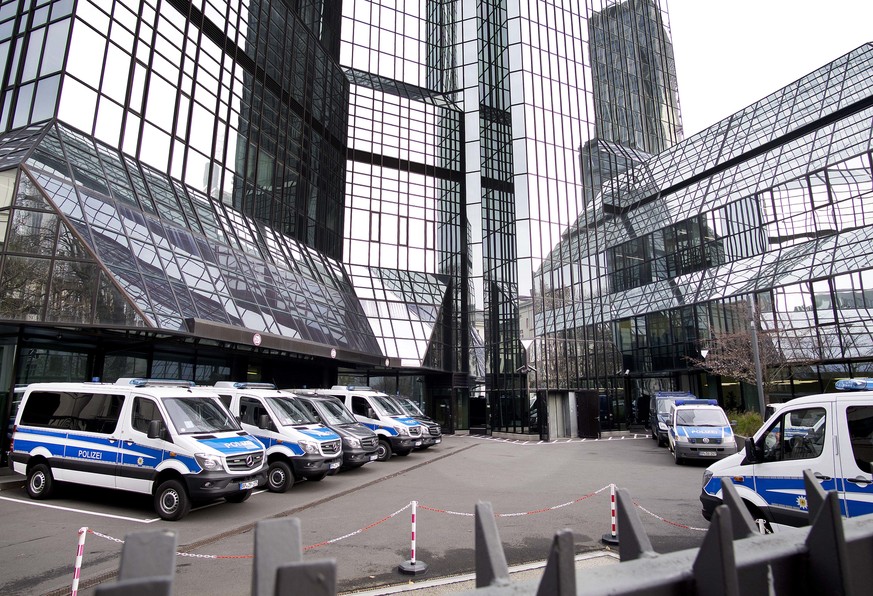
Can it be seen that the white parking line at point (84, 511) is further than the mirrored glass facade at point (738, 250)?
No

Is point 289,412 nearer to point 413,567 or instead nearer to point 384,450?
point 384,450

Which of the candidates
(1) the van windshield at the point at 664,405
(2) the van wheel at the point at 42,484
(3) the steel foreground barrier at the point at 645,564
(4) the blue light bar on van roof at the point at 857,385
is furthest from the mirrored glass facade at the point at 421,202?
(4) the blue light bar on van roof at the point at 857,385

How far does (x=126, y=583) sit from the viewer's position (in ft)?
3.28

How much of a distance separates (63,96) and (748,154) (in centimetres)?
4036

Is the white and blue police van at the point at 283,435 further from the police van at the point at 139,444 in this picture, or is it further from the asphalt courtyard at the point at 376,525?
the police van at the point at 139,444

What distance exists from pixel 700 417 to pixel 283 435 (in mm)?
14709

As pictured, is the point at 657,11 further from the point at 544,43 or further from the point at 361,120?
the point at 361,120

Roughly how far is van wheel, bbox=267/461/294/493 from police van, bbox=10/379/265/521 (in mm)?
2054

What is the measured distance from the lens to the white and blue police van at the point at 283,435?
12.9m

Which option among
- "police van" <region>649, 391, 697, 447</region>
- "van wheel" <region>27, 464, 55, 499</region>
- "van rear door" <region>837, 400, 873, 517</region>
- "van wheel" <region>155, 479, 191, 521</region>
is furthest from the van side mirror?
"police van" <region>649, 391, 697, 447</region>

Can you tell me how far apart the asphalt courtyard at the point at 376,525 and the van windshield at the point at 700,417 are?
277cm

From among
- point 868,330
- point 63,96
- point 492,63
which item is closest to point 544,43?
point 492,63

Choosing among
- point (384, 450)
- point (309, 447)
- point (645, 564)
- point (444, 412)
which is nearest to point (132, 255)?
point (309, 447)

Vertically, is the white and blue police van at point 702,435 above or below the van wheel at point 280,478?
above
